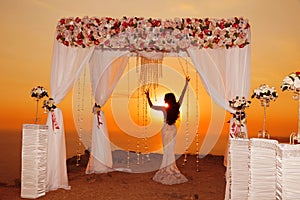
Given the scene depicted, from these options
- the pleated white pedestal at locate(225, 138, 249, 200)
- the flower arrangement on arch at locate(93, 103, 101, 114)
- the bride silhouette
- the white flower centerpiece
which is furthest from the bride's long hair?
the pleated white pedestal at locate(225, 138, 249, 200)

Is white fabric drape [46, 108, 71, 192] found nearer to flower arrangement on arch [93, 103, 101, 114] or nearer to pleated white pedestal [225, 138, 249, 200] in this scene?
flower arrangement on arch [93, 103, 101, 114]

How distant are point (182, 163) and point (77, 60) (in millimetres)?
4135

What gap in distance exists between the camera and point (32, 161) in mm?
5953

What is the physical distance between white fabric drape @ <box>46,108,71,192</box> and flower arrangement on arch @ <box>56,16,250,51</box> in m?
1.23

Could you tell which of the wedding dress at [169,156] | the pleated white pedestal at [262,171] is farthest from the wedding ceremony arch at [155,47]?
the pleated white pedestal at [262,171]

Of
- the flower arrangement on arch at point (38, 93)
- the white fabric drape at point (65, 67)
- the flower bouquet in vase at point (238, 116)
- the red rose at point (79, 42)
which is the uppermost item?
the red rose at point (79, 42)

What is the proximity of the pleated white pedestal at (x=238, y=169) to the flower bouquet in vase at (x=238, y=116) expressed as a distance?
587mm

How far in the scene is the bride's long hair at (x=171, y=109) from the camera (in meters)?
7.39

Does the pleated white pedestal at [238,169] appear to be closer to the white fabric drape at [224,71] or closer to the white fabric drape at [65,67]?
the white fabric drape at [224,71]

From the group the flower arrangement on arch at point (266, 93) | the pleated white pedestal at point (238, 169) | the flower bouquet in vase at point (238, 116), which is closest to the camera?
the pleated white pedestal at point (238, 169)

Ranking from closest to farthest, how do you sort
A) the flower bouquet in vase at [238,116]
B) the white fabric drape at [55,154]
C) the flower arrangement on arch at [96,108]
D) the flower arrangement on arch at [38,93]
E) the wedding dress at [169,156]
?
the flower bouquet in vase at [238,116]
the flower arrangement on arch at [38,93]
the white fabric drape at [55,154]
the wedding dress at [169,156]
the flower arrangement on arch at [96,108]

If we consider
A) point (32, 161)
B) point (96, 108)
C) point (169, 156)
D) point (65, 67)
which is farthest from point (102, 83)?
point (32, 161)

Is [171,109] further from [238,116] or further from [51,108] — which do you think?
[51,108]

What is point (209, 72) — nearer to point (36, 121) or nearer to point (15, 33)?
point (36, 121)
